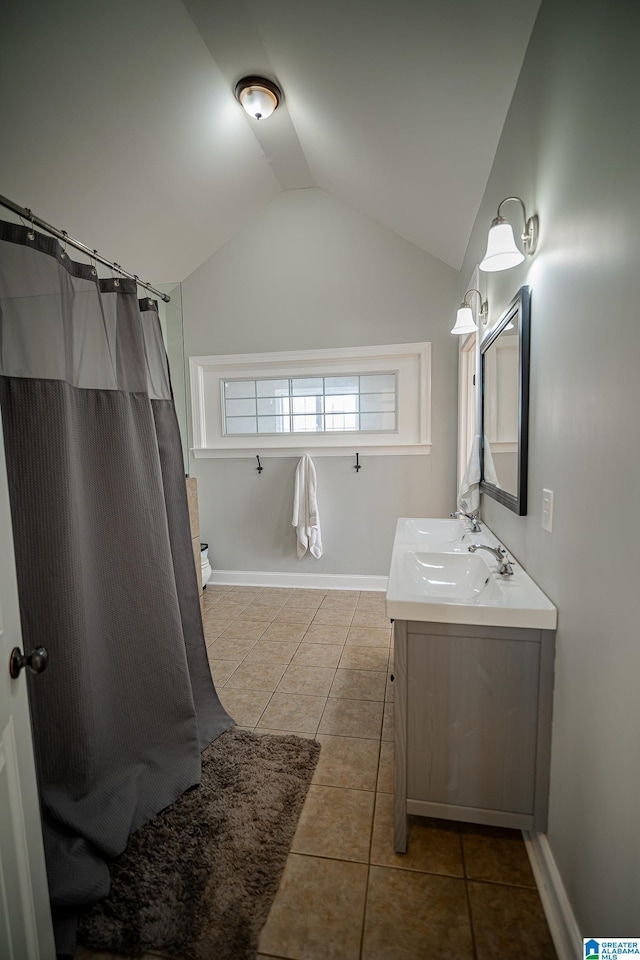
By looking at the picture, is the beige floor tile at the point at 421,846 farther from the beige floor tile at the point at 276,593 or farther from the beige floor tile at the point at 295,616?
the beige floor tile at the point at 276,593

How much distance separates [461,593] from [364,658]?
1103 mm

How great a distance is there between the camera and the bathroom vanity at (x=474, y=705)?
1.28 meters

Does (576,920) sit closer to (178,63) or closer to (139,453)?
(139,453)

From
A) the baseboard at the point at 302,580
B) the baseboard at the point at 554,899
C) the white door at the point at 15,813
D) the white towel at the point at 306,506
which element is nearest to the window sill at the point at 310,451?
the white towel at the point at 306,506

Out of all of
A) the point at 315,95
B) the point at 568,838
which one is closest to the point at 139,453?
the point at 568,838

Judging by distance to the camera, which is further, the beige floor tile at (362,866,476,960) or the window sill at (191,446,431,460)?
the window sill at (191,446,431,460)

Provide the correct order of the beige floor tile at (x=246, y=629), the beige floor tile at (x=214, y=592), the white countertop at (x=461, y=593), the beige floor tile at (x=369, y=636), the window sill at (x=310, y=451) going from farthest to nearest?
1. the beige floor tile at (x=214, y=592)
2. the window sill at (x=310, y=451)
3. the beige floor tile at (x=246, y=629)
4. the beige floor tile at (x=369, y=636)
5. the white countertop at (x=461, y=593)

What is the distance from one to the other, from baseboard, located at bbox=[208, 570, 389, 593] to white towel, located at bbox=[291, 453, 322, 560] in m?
0.33

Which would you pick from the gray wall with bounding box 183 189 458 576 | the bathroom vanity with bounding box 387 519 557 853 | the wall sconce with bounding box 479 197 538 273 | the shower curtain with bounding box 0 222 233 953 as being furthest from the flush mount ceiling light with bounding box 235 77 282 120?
the bathroom vanity with bounding box 387 519 557 853

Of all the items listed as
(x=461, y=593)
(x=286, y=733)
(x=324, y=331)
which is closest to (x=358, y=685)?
(x=286, y=733)

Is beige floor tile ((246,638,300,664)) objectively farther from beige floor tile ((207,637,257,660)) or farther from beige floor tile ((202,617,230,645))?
beige floor tile ((202,617,230,645))

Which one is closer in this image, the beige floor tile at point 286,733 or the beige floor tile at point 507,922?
the beige floor tile at point 507,922

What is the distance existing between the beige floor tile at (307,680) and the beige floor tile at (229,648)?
15.2 inches

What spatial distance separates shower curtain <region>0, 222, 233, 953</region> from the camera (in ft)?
4.26
